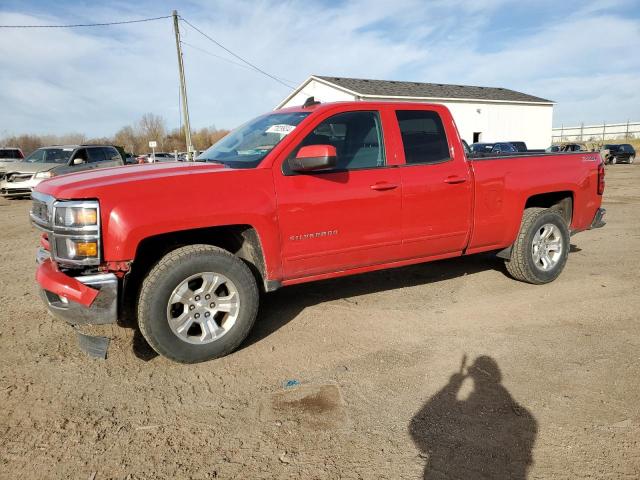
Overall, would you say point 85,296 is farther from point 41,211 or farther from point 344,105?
point 344,105

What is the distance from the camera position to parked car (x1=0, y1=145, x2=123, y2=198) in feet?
48.8

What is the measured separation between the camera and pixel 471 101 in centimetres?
3469

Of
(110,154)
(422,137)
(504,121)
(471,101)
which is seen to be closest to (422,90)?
(471,101)

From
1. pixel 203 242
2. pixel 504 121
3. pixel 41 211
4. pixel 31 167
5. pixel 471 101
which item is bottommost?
pixel 203 242

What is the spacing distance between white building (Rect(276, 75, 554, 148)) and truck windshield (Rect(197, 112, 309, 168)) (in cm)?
2562

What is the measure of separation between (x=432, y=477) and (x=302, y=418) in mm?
824

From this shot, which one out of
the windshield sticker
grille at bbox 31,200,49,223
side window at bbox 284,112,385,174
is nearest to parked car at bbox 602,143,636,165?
side window at bbox 284,112,385,174

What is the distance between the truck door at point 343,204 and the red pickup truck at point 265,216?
0.4 inches

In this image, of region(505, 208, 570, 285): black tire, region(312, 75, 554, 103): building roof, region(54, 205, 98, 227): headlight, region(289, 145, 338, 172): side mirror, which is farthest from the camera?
region(312, 75, 554, 103): building roof

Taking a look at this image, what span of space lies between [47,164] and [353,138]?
47.4 ft

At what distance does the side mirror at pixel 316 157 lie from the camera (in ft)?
11.5

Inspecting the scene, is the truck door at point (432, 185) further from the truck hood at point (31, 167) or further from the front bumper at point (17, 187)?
the front bumper at point (17, 187)

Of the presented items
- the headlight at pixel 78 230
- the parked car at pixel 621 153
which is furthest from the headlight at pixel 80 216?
the parked car at pixel 621 153

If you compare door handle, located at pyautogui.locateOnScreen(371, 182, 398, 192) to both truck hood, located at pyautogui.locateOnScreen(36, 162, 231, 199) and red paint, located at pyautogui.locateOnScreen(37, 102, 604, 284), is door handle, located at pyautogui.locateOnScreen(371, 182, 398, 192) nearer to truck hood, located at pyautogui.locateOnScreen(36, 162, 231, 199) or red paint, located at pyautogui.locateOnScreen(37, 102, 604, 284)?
red paint, located at pyautogui.locateOnScreen(37, 102, 604, 284)
